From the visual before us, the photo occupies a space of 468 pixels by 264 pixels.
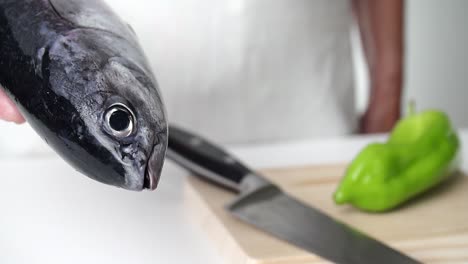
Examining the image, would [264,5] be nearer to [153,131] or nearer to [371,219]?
[371,219]

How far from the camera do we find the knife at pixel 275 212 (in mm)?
783

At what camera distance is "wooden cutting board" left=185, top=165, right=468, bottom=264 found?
0.80 metres

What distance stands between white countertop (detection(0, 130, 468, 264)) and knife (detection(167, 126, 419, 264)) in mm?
67

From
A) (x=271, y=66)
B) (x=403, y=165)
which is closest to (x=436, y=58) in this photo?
(x=271, y=66)

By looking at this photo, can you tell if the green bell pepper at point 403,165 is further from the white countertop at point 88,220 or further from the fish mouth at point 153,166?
the fish mouth at point 153,166

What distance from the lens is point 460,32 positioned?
9.30 ft

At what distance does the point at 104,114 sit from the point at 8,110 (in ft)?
0.44

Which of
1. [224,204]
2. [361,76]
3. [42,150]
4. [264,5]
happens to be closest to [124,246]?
[224,204]

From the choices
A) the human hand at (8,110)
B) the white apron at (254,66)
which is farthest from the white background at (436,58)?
the human hand at (8,110)

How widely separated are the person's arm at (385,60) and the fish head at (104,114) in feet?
3.17

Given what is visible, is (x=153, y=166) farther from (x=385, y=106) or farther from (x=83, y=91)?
(x=385, y=106)

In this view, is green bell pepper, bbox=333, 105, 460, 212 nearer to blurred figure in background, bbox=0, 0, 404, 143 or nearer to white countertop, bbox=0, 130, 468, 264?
white countertop, bbox=0, 130, 468, 264

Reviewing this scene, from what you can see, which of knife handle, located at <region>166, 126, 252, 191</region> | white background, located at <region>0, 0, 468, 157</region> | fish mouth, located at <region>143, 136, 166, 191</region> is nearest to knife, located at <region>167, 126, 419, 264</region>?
knife handle, located at <region>166, 126, 252, 191</region>

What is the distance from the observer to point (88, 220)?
0.93 meters
